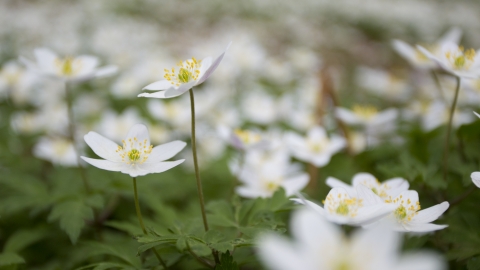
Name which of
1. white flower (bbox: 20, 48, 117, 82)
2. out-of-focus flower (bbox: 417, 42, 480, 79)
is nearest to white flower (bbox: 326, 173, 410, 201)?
out-of-focus flower (bbox: 417, 42, 480, 79)

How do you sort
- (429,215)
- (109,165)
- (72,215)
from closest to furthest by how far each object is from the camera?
(429,215) < (109,165) < (72,215)

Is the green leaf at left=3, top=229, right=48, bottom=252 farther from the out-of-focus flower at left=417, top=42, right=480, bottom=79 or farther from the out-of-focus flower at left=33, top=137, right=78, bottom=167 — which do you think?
the out-of-focus flower at left=417, top=42, right=480, bottom=79

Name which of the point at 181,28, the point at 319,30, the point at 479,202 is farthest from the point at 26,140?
the point at 319,30

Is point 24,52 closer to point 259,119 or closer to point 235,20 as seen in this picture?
point 259,119

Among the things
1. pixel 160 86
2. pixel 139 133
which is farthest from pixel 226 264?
pixel 160 86

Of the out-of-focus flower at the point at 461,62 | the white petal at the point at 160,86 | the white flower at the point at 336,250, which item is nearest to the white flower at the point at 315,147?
the out-of-focus flower at the point at 461,62

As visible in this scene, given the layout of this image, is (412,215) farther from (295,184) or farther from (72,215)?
(72,215)
